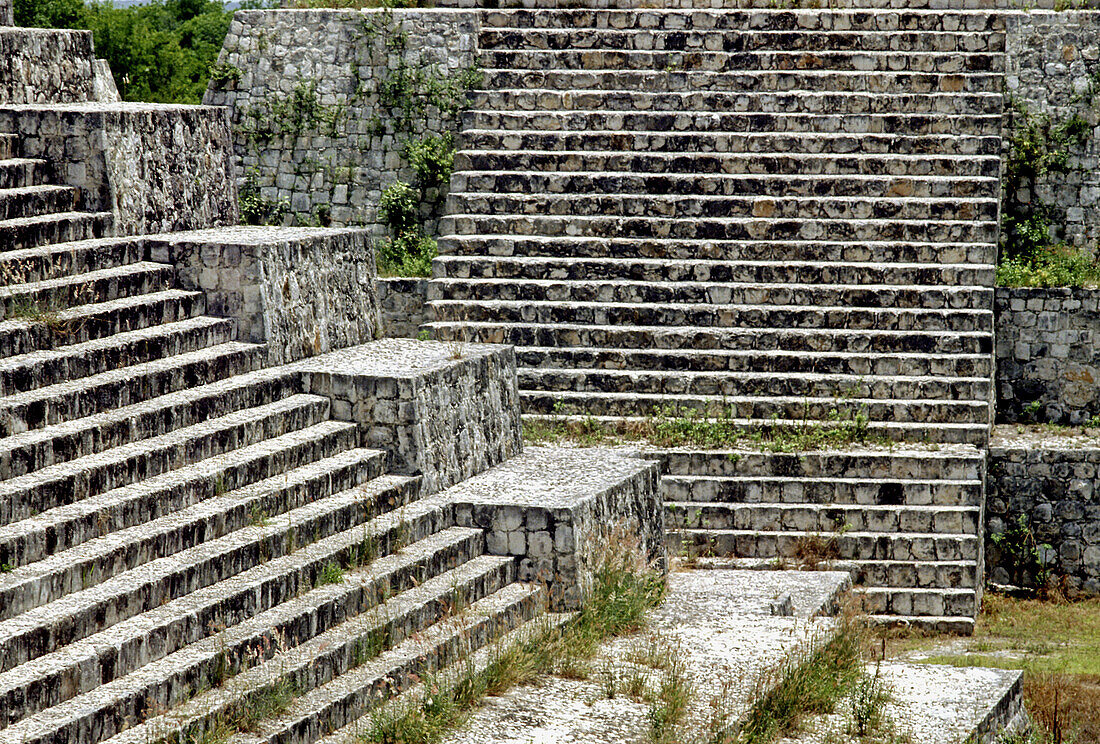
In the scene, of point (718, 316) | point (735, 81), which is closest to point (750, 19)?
point (735, 81)

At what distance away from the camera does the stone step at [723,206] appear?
1356cm

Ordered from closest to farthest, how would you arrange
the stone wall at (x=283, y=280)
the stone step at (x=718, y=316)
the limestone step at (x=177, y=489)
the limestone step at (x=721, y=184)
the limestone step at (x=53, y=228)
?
the limestone step at (x=177, y=489), the limestone step at (x=53, y=228), the stone wall at (x=283, y=280), the stone step at (x=718, y=316), the limestone step at (x=721, y=184)

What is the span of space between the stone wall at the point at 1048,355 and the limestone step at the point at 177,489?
283 inches

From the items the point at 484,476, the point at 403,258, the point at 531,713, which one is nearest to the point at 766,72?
the point at 403,258

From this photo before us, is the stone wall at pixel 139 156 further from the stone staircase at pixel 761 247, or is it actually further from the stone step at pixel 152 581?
the stone staircase at pixel 761 247

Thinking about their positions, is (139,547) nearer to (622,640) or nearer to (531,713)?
(531,713)

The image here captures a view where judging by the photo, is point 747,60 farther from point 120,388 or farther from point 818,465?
point 120,388

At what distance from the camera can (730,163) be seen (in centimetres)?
1416

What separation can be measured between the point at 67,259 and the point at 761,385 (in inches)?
243

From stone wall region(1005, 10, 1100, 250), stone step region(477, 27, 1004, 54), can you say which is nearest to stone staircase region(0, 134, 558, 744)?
stone step region(477, 27, 1004, 54)

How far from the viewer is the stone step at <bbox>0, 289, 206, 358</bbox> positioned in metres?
7.83

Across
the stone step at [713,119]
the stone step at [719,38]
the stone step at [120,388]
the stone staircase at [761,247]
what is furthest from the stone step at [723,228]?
the stone step at [120,388]

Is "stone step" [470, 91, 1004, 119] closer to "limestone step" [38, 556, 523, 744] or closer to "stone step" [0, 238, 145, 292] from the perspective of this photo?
"stone step" [0, 238, 145, 292]

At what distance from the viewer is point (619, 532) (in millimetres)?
9539
